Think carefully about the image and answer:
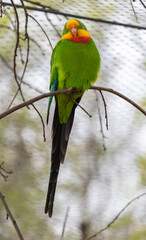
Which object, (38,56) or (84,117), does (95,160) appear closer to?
(84,117)

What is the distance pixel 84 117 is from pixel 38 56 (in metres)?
0.57

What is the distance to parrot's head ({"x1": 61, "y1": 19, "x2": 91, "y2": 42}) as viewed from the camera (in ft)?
4.74

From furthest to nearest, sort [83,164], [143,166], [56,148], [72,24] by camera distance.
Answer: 1. [83,164]
2. [143,166]
3. [72,24]
4. [56,148]

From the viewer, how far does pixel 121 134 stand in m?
2.58

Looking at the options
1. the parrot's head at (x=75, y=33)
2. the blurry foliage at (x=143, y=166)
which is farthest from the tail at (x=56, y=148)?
the blurry foliage at (x=143, y=166)

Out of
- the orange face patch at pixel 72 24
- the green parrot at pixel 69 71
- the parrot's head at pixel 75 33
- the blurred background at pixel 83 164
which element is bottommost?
the blurred background at pixel 83 164

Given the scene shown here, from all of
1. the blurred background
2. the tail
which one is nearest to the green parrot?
the tail

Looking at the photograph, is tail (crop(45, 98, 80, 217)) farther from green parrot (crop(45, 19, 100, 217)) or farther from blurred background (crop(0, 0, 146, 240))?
blurred background (crop(0, 0, 146, 240))

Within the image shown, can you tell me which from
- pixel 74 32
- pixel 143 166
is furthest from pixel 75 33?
pixel 143 166

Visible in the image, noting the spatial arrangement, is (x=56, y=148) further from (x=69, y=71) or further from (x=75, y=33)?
(x=75, y=33)

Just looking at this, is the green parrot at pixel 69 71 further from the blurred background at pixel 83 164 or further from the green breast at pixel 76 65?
the blurred background at pixel 83 164

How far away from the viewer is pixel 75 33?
145cm

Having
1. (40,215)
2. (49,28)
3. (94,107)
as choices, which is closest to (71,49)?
(49,28)

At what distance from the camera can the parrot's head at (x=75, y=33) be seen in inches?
56.9
